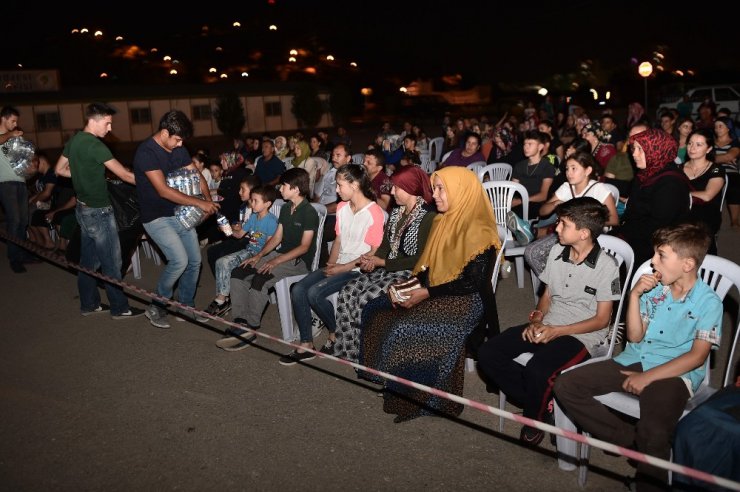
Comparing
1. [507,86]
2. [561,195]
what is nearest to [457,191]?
[561,195]

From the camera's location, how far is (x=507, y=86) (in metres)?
63.6

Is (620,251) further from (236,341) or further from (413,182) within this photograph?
(236,341)

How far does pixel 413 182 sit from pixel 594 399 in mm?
2161

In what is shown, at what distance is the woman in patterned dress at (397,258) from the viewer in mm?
4633

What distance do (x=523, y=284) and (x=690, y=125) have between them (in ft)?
13.9

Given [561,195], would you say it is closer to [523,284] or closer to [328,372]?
[523,284]

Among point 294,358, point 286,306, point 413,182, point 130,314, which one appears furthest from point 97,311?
point 413,182

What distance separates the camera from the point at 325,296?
4.92m

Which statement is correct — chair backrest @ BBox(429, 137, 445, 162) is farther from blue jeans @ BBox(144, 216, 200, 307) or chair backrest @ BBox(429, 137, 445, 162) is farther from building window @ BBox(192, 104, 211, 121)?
building window @ BBox(192, 104, 211, 121)

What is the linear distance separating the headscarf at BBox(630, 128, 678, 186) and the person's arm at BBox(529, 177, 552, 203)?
Result: 2234 mm

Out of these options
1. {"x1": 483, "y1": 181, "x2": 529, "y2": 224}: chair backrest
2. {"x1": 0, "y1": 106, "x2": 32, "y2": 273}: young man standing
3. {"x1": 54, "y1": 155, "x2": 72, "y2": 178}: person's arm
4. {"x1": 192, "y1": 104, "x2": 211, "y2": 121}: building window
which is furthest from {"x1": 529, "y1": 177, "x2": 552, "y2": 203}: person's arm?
{"x1": 192, "y1": 104, "x2": 211, "y2": 121}: building window

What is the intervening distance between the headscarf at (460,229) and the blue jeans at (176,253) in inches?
103

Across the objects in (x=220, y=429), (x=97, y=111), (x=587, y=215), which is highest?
(x=97, y=111)

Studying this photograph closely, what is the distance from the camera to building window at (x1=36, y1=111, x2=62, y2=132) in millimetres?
35250
